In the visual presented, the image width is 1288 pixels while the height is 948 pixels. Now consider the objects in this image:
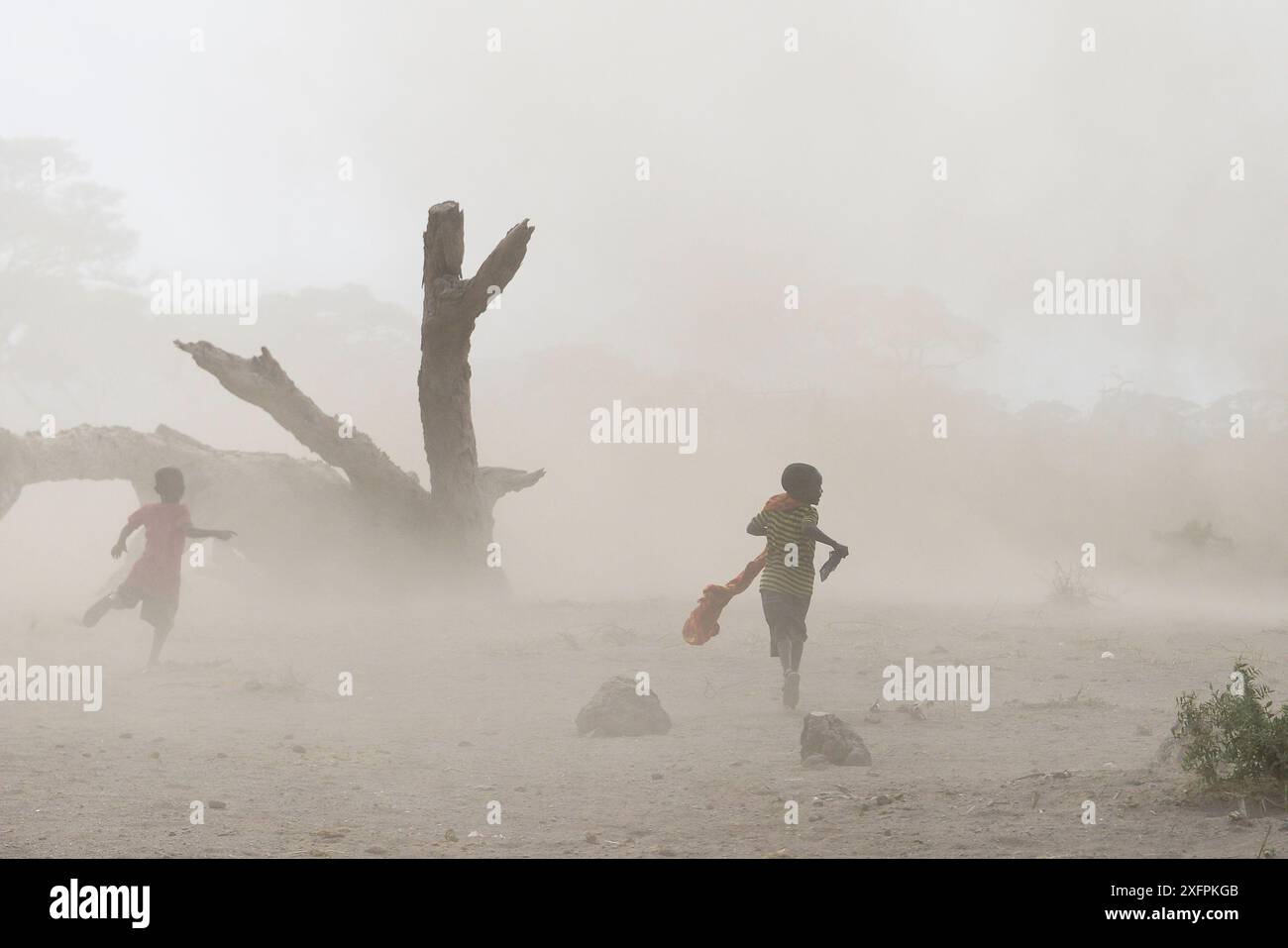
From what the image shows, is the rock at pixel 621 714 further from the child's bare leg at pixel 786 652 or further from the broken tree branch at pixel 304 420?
the broken tree branch at pixel 304 420

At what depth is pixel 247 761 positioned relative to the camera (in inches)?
272

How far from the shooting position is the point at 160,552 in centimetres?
1098

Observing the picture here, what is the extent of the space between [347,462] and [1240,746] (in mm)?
11781

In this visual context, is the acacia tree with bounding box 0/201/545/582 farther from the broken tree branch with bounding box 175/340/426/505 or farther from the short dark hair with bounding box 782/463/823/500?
the short dark hair with bounding box 782/463/823/500

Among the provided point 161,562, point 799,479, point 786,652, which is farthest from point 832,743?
point 161,562

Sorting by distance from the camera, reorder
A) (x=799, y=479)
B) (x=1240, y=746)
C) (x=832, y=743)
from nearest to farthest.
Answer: (x=1240, y=746), (x=832, y=743), (x=799, y=479)

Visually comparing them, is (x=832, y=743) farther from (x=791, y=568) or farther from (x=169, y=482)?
(x=169, y=482)

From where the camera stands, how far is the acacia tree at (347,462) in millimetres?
13305

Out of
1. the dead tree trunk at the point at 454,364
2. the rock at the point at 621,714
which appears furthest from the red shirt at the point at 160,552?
the rock at the point at 621,714

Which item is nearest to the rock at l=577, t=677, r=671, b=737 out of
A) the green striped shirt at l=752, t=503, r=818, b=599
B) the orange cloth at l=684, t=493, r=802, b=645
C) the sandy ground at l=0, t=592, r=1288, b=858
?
the sandy ground at l=0, t=592, r=1288, b=858

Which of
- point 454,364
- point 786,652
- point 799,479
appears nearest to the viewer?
point 786,652

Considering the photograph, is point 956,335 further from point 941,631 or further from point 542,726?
point 542,726
